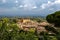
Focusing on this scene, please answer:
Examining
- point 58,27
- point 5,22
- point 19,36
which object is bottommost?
point 58,27

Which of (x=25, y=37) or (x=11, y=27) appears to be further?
(x=25, y=37)

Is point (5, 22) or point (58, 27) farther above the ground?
point (5, 22)

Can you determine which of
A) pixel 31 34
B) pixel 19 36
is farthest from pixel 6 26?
pixel 31 34

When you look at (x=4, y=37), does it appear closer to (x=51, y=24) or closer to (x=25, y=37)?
(x=25, y=37)

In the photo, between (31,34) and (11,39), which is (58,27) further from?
(11,39)

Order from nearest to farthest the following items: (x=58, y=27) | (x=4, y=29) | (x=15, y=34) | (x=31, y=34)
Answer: (x=4, y=29) → (x=15, y=34) → (x=31, y=34) → (x=58, y=27)

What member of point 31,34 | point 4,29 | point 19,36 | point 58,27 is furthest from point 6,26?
point 58,27

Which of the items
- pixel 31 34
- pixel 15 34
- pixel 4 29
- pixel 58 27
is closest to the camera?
pixel 4 29

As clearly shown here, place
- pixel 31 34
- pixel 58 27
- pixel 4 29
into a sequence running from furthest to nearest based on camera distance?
pixel 58 27 → pixel 31 34 → pixel 4 29

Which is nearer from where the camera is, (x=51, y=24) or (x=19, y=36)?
(x=19, y=36)
